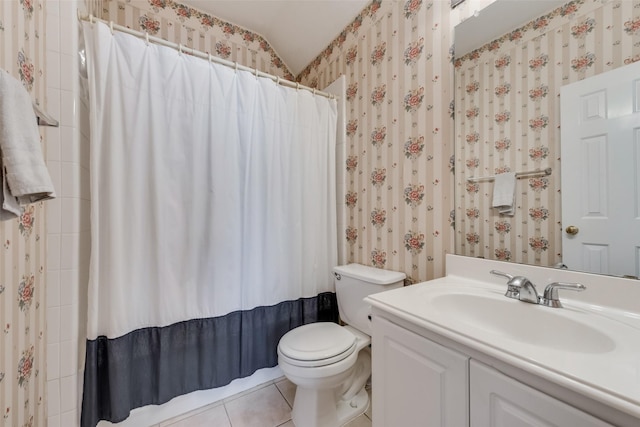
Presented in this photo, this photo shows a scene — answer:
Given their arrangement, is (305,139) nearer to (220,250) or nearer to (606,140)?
(220,250)

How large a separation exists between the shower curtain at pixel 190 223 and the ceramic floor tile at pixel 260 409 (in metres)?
0.18

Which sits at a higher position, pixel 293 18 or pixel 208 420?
pixel 293 18

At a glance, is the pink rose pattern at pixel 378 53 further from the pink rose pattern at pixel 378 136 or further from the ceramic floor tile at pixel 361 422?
the ceramic floor tile at pixel 361 422

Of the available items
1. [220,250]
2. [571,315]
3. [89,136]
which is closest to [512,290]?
[571,315]

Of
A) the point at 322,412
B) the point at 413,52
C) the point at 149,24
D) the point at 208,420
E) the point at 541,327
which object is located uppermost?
the point at 149,24

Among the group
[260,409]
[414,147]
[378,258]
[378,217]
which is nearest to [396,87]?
[414,147]

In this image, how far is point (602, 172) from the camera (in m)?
0.82

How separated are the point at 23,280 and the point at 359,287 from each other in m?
1.37

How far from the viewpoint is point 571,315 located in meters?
0.76

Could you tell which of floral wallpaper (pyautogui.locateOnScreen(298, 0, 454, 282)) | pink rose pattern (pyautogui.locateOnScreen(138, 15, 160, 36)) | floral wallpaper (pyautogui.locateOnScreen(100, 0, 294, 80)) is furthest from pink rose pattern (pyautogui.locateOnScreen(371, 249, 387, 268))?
pink rose pattern (pyautogui.locateOnScreen(138, 15, 160, 36))

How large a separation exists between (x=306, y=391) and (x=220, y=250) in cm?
87

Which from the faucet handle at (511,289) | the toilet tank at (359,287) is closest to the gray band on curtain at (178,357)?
the toilet tank at (359,287)

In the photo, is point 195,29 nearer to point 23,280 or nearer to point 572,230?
point 23,280

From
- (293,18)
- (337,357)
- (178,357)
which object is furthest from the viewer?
(293,18)
